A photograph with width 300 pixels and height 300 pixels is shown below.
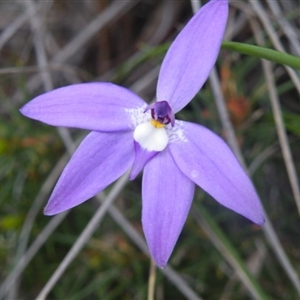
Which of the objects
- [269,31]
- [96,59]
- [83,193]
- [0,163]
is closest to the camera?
[83,193]

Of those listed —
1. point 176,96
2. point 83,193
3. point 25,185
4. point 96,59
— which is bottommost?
point 83,193

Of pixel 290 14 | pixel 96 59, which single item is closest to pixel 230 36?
pixel 290 14

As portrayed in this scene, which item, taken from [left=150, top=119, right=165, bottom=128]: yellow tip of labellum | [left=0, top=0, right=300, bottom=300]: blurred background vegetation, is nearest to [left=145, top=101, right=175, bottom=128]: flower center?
[left=150, top=119, right=165, bottom=128]: yellow tip of labellum

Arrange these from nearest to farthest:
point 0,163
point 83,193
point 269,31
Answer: point 83,193 < point 269,31 < point 0,163

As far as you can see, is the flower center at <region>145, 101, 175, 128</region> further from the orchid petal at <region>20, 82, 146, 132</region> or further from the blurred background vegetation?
the blurred background vegetation

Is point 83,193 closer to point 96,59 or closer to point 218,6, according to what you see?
point 218,6

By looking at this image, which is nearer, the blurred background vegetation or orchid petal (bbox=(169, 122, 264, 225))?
orchid petal (bbox=(169, 122, 264, 225))
